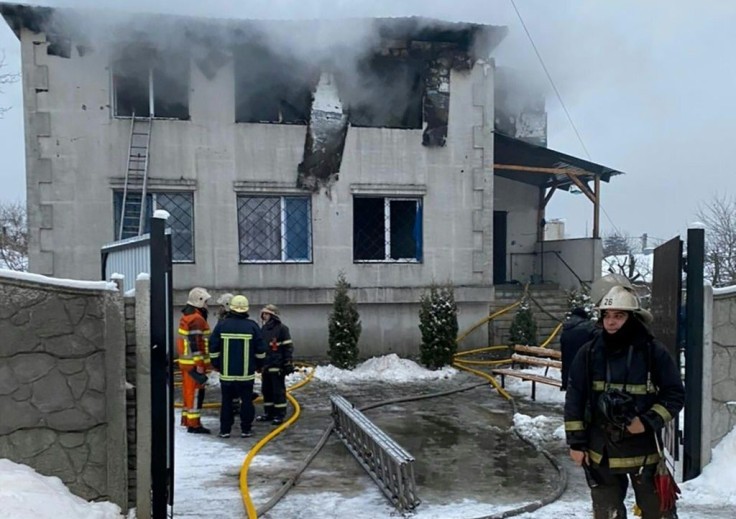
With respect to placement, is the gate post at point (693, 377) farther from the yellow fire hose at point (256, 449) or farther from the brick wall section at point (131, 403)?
the brick wall section at point (131, 403)

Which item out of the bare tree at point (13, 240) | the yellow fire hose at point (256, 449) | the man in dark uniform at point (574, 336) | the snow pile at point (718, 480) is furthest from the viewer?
the bare tree at point (13, 240)

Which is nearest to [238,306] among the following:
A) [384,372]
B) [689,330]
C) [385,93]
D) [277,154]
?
[689,330]

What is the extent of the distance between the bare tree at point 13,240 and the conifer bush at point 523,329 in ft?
66.9

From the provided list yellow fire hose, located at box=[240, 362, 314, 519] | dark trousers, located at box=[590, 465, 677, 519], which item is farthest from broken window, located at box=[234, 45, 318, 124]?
dark trousers, located at box=[590, 465, 677, 519]

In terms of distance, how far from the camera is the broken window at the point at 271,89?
1260cm

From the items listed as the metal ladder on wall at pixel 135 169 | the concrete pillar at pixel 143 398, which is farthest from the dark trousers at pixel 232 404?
the metal ladder on wall at pixel 135 169

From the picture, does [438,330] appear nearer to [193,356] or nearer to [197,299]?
[197,299]

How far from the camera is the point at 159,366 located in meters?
4.36

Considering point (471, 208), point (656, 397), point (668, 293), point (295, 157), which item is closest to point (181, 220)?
point (295, 157)

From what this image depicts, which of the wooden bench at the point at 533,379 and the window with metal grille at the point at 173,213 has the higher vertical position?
the window with metal grille at the point at 173,213

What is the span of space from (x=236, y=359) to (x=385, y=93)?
826cm

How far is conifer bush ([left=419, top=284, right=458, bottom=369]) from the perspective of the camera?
1177 centimetres

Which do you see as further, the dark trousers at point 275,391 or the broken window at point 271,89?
the broken window at point 271,89

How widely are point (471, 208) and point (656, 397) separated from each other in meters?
9.85
